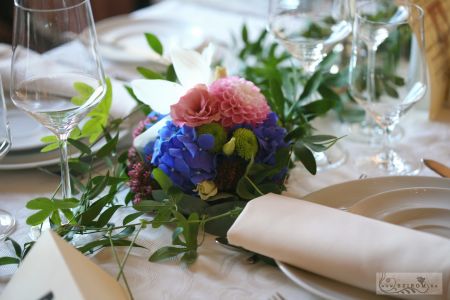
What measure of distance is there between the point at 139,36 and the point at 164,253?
30.7 inches

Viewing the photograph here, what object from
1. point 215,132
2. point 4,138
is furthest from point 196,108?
point 4,138

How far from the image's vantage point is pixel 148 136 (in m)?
0.86

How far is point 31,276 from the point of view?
63 cm

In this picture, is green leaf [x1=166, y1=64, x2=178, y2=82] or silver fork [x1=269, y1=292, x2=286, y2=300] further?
green leaf [x1=166, y1=64, x2=178, y2=82]

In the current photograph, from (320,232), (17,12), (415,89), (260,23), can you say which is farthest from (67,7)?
(260,23)

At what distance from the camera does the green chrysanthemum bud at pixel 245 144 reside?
80cm

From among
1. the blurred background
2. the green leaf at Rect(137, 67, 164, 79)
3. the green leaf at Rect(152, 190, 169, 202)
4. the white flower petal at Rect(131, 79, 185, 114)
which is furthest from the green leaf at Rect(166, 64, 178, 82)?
the blurred background

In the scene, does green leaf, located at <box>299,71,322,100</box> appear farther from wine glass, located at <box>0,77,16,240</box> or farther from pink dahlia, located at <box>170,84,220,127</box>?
wine glass, located at <box>0,77,16,240</box>

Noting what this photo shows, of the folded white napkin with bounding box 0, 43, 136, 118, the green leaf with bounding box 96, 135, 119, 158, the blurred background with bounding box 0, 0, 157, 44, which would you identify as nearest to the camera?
the folded white napkin with bounding box 0, 43, 136, 118

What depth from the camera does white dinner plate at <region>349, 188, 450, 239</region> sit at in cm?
75

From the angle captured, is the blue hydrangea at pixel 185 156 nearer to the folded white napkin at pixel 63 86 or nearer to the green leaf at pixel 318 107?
the folded white napkin at pixel 63 86

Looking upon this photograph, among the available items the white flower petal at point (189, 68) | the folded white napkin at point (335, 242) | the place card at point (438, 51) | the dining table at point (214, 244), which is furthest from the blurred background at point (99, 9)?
the folded white napkin at point (335, 242)

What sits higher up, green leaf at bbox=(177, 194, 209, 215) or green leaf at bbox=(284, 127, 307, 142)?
green leaf at bbox=(284, 127, 307, 142)

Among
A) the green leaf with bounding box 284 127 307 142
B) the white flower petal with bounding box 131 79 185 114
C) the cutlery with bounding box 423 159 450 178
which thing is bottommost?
the cutlery with bounding box 423 159 450 178
